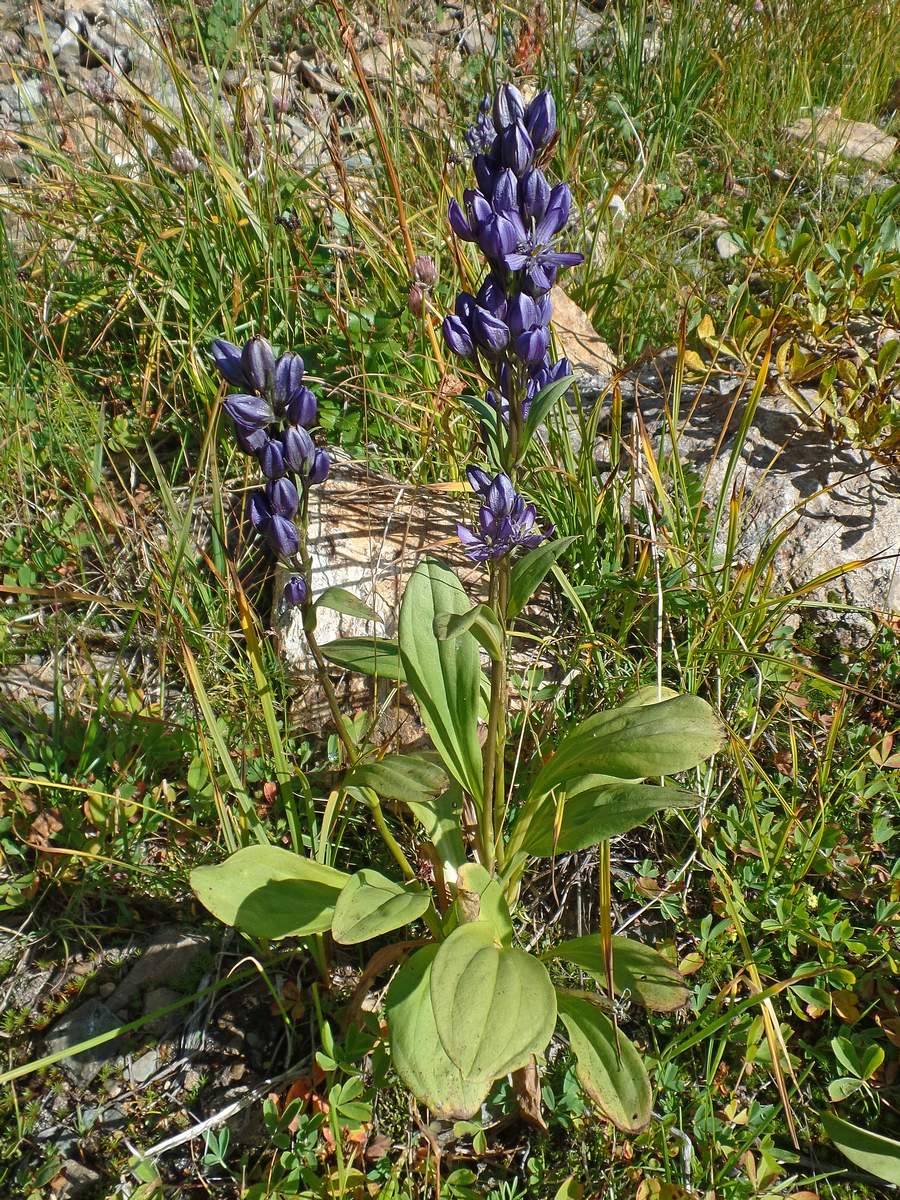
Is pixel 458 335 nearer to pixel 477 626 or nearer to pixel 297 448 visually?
pixel 297 448

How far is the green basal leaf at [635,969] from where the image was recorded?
6.02 ft

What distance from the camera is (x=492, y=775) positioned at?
79.6 inches

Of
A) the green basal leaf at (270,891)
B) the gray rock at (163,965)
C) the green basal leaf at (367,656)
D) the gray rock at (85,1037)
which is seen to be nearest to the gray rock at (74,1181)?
the gray rock at (85,1037)

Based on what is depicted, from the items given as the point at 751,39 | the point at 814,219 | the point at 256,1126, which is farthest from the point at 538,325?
the point at 751,39

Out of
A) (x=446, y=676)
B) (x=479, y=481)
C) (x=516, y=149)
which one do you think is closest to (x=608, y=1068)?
(x=446, y=676)

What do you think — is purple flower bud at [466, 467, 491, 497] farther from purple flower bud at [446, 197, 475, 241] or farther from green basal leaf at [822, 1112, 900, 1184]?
green basal leaf at [822, 1112, 900, 1184]

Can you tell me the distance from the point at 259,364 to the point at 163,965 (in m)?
1.52

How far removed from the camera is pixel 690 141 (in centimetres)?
486

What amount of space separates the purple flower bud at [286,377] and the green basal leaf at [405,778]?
78cm

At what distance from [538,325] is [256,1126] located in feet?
6.10

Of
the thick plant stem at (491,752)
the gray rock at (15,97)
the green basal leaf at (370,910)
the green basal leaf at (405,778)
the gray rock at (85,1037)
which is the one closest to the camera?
the green basal leaf at (370,910)

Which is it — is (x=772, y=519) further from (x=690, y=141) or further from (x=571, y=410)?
(x=690, y=141)

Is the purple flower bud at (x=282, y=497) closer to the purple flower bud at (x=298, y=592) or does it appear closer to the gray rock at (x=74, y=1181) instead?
the purple flower bud at (x=298, y=592)

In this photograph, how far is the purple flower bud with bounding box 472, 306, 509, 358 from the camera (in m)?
1.73
